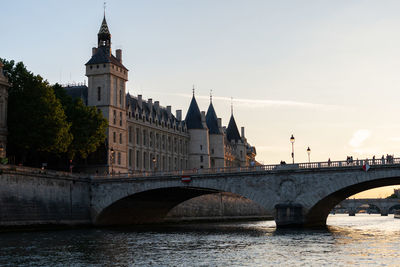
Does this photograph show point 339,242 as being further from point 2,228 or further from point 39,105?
point 39,105

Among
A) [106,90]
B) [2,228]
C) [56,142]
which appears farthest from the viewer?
[106,90]

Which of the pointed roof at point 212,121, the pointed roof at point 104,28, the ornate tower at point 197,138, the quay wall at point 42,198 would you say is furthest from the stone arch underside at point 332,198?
the pointed roof at point 212,121

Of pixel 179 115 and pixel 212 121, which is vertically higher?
pixel 179 115

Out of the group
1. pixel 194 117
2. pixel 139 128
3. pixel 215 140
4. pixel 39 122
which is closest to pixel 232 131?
pixel 215 140

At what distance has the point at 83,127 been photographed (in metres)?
80.1

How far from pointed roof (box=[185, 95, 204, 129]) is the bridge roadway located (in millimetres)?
51259

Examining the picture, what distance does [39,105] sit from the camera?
238ft

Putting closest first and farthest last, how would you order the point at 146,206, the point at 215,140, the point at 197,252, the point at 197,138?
the point at 197,252
the point at 146,206
the point at 197,138
the point at 215,140

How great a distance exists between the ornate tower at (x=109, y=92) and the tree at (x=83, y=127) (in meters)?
9.48

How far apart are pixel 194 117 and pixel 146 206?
159ft

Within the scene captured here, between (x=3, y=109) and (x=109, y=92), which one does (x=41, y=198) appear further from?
(x=109, y=92)

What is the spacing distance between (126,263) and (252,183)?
34080 millimetres

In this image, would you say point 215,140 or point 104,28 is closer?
point 104,28

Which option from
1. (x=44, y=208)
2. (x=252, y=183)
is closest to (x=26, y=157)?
(x=44, y=208)
